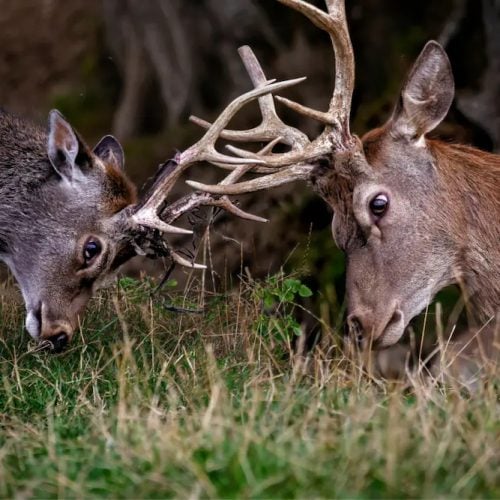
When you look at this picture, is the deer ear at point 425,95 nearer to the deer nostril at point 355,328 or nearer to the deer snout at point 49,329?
the deer nostril at point 355,328

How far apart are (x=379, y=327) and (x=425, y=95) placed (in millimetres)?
1231

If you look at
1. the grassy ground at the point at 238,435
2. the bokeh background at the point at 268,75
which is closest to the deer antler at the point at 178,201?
the grassy ground at the point at 238,435

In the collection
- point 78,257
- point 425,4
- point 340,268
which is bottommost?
point 340,268

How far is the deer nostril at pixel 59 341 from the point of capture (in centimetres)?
688

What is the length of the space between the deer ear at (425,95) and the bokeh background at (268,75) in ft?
4.11

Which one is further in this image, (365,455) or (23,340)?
(23,340)

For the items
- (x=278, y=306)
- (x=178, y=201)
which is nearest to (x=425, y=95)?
(x=178, y=201)

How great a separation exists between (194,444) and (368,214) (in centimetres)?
252

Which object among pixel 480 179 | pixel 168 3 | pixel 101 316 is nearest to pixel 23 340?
pixel 101 316

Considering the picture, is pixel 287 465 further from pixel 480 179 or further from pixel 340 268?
pixel 340 268

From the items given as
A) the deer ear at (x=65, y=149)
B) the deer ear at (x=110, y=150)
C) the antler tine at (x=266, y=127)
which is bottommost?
the deer ear at (x=110, y=150)

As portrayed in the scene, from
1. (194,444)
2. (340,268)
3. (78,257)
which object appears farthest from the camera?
(340,268)

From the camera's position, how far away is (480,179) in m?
6.72

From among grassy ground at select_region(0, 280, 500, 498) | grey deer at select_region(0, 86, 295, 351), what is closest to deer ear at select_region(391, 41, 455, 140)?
grey deer at select_region(0, 86, 295, 351)
